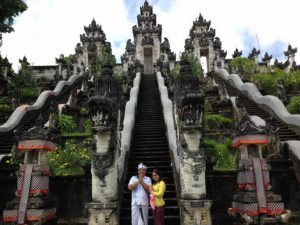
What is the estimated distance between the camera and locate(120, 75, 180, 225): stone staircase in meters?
7.36

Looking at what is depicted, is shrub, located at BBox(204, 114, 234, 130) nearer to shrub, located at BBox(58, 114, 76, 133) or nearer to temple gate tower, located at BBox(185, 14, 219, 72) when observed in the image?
shrub, located at BBox(58, 114, 76, 133)

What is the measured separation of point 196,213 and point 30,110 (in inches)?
432

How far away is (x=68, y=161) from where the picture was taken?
→ 9.90 m

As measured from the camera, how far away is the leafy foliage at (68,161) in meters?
9.45

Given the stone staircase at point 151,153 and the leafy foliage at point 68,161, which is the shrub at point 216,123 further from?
the leafy foliage at point 68,161

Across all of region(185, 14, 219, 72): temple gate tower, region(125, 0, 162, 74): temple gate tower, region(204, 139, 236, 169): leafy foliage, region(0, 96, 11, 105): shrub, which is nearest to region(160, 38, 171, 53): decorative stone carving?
region(125, 0, 162, 74): temple gate tower

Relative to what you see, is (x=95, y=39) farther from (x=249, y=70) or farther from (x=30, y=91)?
(x=249, y=70)

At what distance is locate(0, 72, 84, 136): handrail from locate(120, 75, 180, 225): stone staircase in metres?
5.03

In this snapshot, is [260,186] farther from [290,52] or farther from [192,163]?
[290,52]

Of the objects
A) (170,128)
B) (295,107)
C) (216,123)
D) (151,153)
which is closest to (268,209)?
(151,153)

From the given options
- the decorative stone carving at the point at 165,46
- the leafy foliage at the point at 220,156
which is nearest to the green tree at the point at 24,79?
the decorative stone carving at the point at 165,46

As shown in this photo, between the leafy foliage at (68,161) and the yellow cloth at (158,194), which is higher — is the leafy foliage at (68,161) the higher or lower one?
the higher one

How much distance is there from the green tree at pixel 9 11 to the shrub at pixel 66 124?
9152 millimetres

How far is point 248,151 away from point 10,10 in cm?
1733
